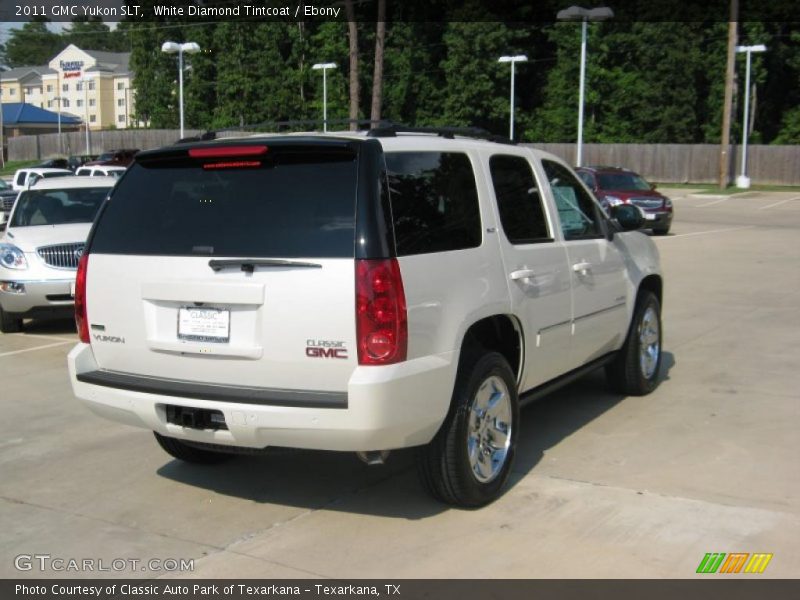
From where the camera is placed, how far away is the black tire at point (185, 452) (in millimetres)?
5938

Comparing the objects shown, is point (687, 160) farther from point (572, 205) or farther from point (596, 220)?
point (572, 205)

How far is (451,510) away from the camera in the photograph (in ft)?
17.0

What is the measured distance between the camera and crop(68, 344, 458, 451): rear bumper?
4.45m

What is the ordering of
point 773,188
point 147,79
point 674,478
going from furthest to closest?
point 147,79 < point 773,188 < point 674,478

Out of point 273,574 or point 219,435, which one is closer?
point 273,574

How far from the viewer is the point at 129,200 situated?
5.23m

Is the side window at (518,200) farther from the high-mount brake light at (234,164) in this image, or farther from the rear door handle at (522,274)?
the high-mount brake light at (234,164)

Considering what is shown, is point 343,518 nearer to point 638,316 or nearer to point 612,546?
point 612,546

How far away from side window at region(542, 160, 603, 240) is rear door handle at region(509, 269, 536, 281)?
29.2 inches

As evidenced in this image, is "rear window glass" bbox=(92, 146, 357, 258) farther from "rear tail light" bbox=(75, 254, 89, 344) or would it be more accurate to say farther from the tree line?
the tree line

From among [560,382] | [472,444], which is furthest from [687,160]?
[472,444]

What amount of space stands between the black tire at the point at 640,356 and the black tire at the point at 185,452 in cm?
324
